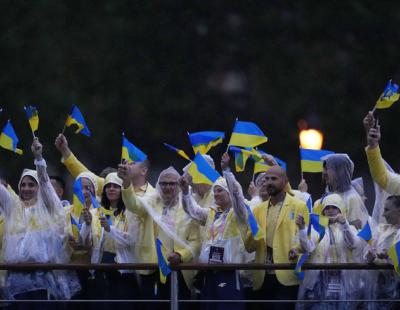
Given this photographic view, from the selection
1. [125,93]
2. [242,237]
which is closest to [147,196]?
[242,237]

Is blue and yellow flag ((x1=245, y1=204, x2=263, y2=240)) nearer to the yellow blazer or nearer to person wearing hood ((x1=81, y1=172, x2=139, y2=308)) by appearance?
the yellow blazer

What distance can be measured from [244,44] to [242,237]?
1191cm

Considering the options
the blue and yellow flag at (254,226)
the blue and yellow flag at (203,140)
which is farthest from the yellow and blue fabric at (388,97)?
the blue and yellow flag at (203,140)

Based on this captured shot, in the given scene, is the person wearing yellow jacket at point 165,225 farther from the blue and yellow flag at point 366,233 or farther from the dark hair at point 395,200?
the dark hair at point 395,200

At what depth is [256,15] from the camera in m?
27.3

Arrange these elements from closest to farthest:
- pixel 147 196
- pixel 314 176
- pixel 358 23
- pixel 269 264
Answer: pixel 269 264
pixel 147 196
pixel 314 176
pixel 358 23

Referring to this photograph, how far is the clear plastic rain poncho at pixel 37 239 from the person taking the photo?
1602 centimetres

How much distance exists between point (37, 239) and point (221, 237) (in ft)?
5.33

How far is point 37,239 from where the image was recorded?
1614cm

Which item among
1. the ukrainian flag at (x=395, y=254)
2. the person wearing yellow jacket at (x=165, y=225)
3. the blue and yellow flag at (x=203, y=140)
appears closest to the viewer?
the ukrainian flag at (x=395, y=254)

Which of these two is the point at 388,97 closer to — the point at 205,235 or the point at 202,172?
the point at 202,172

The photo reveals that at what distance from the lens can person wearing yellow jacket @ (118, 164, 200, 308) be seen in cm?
1597

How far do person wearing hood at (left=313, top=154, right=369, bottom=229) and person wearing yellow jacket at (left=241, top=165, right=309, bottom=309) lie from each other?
33 centimetres

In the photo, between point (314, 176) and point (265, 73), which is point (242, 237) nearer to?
point (314, 176)
